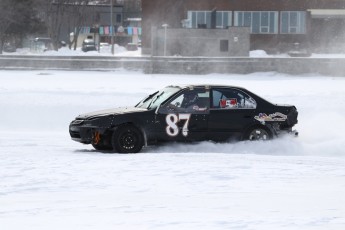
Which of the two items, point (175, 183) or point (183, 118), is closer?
point (175, 183)

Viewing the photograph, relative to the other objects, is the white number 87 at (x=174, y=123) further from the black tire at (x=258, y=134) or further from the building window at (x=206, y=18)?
the building window at (x=206, y=18)

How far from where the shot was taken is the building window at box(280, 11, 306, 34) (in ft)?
267

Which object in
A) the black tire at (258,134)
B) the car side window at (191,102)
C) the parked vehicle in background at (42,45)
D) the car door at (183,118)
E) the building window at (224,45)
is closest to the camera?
the car door at (183,118)

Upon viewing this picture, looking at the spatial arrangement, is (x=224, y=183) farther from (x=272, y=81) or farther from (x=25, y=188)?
(x=272, y=81)

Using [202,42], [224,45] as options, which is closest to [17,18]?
[202,42]

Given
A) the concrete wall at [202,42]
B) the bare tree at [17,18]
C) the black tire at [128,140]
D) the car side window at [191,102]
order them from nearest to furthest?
the black tire at [128,140]
the car side window at [191,102]
the concrete wall at [202,42]
the bare tree at [17,18]

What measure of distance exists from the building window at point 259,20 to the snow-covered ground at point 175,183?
194 feet

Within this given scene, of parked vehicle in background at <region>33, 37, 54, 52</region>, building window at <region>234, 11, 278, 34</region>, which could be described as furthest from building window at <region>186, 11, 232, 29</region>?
parked vehicle in background at <region>33, 37, 54, 52</region>

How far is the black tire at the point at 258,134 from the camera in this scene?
1596 cm

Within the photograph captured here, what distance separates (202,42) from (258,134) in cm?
5192

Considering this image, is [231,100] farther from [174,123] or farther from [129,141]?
[129,141]

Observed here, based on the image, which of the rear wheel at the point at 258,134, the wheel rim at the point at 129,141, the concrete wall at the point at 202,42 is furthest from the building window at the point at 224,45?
the wheel rim at the point at 129,141

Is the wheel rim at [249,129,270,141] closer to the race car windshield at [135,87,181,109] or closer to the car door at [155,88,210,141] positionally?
the car door at [155,88,210,141]

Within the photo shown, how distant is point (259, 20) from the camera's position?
268ft
